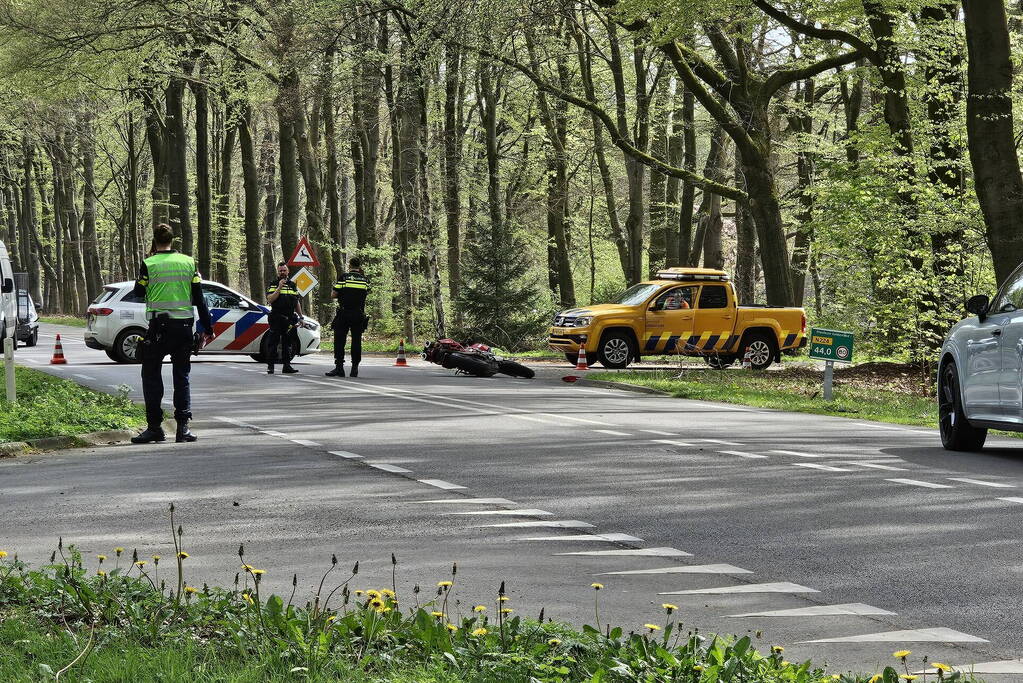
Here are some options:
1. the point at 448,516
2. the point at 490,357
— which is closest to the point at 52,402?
the point at 448,516

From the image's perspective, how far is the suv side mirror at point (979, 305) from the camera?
41.2 feet

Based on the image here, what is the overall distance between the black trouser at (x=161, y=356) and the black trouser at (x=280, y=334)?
11.2 metres

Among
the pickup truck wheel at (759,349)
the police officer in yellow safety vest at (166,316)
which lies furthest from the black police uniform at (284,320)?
the police officer in yellow safety vest at (166,316)

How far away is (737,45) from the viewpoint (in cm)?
3127

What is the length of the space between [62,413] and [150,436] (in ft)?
5.08

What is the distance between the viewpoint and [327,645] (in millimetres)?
5051

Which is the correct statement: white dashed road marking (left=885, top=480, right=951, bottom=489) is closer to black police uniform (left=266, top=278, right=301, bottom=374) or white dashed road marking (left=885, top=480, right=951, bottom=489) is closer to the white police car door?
black police uniform (left=266, top=278, right=301, bottom=374)

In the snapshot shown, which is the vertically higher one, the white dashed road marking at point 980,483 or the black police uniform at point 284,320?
the black police uniform at point 284,320

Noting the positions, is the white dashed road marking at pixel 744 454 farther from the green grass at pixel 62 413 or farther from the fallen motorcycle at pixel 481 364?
the fallen motorcycle at pixel 481 364

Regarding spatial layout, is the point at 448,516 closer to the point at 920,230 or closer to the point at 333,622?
the point at 333,622

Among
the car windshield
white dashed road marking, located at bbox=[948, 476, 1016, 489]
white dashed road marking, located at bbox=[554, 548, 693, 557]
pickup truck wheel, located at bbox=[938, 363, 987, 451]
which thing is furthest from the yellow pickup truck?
white dashed road marking, located at bbox=[554, 548, 693, 557]

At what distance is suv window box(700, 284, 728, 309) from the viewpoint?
30172 millimetres

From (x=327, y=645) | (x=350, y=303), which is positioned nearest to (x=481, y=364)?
(x=350, y=303)

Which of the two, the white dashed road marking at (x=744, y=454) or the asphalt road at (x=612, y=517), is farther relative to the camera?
the white dashed road marking at (x=744, y=454)
